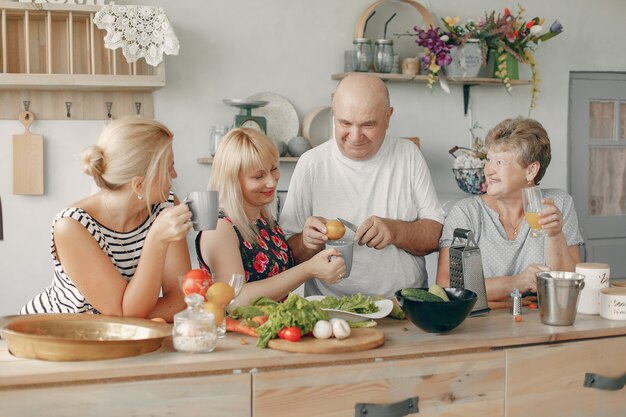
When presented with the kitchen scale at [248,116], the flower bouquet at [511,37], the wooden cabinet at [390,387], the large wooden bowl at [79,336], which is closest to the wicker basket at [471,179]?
the flower bouquet at [511,37]

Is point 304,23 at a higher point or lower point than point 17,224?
higher

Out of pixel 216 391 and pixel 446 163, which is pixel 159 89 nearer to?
pixel 446 163

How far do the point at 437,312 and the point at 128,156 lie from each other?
3.19 feet

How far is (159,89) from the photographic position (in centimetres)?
427

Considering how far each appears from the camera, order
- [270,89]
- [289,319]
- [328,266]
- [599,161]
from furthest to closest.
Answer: [599,161] < [270,89] < [328,266] < [289,319]

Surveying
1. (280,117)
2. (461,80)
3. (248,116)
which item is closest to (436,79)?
(461,80)

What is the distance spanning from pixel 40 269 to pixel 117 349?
8.24ft

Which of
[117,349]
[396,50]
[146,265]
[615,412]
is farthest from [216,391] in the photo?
[396,50]

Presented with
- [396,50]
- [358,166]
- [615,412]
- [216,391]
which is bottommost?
[615,412]

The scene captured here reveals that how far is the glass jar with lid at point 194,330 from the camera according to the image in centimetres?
191

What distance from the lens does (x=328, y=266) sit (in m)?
2.36

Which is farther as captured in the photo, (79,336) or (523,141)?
(523,141)

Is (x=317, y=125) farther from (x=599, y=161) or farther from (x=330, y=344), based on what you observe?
(x=330, y=344)

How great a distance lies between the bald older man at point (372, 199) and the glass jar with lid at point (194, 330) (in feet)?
3.63
